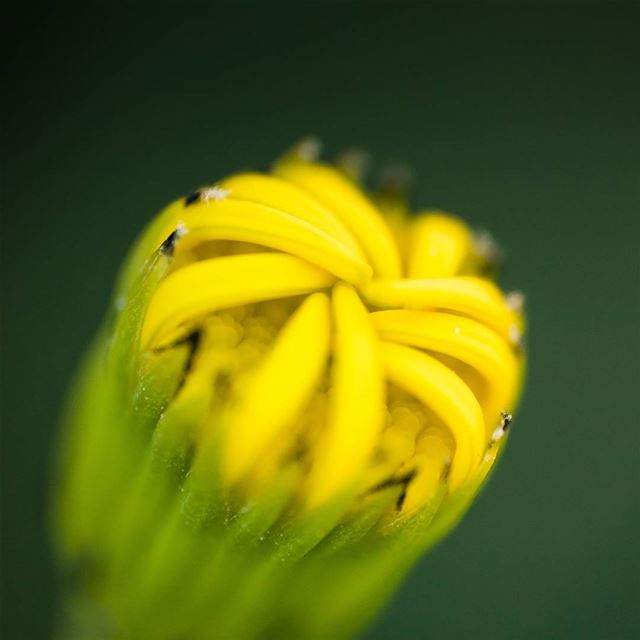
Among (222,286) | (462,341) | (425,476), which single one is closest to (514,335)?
(462,341)

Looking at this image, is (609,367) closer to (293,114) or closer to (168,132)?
(293,114)

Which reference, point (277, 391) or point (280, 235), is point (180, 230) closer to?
point (280, 235)

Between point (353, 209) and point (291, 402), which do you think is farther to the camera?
point (353, 209)

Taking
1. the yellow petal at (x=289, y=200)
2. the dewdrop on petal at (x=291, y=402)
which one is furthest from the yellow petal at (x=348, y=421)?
the yellow petal at (x=289, y=200)

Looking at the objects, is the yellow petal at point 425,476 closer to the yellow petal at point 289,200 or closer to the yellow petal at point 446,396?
the yellow petal at point 446,396

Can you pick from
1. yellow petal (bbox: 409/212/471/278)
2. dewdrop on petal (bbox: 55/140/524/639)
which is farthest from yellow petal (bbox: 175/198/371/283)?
yellow petal (bbox: 409/212/471/278)

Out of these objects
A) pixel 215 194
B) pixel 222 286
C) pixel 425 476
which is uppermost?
pixel 215 194

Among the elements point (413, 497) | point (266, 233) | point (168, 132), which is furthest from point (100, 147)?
point (413, 497)

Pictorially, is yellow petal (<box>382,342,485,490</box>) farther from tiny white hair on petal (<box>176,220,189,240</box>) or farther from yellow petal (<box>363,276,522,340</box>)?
tiny white hair on petal (<box>176,220,189,240</box>)
